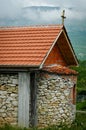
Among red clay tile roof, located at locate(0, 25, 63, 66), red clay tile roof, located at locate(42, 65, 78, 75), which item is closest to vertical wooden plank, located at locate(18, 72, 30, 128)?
red clay tile roof, located at locate(0, 25, 63, 66)

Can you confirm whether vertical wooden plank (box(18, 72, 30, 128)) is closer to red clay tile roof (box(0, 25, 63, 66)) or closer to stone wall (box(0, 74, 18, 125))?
stone wall (box(0, 74, 18, 125))

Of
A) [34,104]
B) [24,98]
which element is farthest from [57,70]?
[24,98]

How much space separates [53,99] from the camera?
18500 mm

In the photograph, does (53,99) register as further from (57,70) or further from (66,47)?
(66,47)

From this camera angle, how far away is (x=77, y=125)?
63.6 ft

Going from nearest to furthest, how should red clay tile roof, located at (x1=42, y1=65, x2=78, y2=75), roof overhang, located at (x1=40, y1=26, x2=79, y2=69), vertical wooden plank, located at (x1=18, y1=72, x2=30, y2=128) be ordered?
vertical wooden plank, located at (x1=18, y1=72, x2=30, y2=128) → red clay tile roof, located at (x1=42, y1=65, x2=78, y2=75) → roof overhang, located at (x1=40, y1=26, x2=79, y2=69)

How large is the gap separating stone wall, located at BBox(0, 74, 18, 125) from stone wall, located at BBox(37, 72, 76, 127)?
1.00 metres

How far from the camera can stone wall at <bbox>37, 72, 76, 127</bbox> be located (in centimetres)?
1812

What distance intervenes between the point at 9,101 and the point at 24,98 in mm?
→ 621

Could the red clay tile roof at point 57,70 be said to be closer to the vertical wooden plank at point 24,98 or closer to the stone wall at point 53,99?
the stone wall at point 53,99

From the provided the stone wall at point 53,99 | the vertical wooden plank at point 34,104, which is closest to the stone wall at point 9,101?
the vertical wooden plank at point 34,104

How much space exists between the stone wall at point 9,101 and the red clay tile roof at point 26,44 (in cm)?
73

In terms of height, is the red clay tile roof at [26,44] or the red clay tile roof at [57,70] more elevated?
the red clay tile roof at [26,44]

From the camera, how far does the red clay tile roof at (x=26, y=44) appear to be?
57.8 feet
